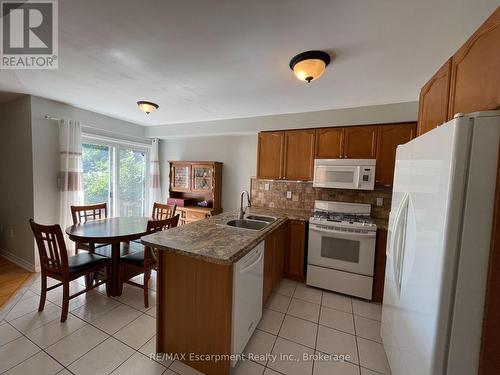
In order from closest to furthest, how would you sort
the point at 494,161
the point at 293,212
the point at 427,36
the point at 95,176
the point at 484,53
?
the point at 494,161
the point at 484,53
the point at 427,36
the point at 293,212
the point at 95,176

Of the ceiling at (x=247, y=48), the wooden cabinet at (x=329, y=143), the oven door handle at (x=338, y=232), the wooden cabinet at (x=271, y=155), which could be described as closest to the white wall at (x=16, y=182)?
the ceiling at (x=247, y=48)

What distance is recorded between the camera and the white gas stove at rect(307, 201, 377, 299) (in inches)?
93.9

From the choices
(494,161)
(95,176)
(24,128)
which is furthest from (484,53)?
(95,176)

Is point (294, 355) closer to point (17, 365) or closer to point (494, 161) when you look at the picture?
point (494, 161)

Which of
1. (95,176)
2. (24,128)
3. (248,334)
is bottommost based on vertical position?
(248,334)

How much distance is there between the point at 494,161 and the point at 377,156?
200 cm

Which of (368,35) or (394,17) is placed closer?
(394,17)

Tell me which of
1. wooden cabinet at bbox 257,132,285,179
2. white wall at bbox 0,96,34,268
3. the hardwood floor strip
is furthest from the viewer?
wooden cabinet at bbox 257,132,285,179

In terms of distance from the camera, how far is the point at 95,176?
12.4 ft

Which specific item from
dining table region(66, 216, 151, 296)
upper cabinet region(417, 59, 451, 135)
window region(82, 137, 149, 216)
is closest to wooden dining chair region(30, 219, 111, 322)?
dining table region(66, 216, 151, 296)

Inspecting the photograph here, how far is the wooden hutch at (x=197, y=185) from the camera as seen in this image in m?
4.03

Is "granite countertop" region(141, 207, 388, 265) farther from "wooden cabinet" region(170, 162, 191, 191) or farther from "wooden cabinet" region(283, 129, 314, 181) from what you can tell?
"wooden cabinet" region(170, 162, 191, 191)

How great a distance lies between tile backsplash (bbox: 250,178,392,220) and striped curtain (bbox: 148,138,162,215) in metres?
2.41

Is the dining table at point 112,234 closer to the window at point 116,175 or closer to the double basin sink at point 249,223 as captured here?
the double basin sink at point 249,223
